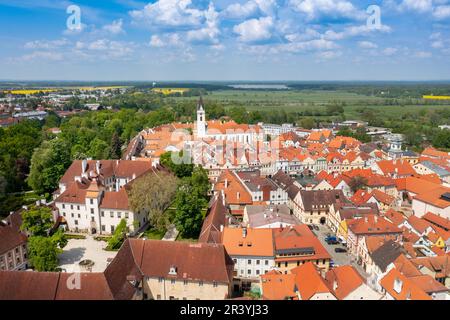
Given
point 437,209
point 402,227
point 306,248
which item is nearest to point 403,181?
point 437,209

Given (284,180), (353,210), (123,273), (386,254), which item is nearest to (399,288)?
(386,254)

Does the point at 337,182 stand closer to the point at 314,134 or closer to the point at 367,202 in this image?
the point at 367,202

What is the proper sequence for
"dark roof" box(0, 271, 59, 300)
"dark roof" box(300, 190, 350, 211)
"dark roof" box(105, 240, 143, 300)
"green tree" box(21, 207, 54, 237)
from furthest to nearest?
"dark roof" box(300, 190, 350, 211) < "green tree" box(21, 207, 54, 237) < "dark roof" box(105, 240, 143, 300) < "dark roof" box(0, 271, 59, 300)

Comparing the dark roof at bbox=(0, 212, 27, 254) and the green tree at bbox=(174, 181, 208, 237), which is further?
the green tree at bbox=(174, 181, 208, 237)

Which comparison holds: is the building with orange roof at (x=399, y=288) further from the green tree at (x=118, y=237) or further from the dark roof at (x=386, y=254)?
the green tree at (x=118, y=237)

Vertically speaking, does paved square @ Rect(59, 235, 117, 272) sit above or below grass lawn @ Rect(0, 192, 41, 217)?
below

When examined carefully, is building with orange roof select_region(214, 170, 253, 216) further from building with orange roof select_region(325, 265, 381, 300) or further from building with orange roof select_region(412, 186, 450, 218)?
building with orange roof select_region(412, 186, 450, 218)

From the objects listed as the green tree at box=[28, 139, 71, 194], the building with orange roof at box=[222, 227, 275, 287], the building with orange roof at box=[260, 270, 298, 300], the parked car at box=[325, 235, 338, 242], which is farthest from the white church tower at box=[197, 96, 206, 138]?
the building with orange roof at box=[260, 270, 298, 300]
